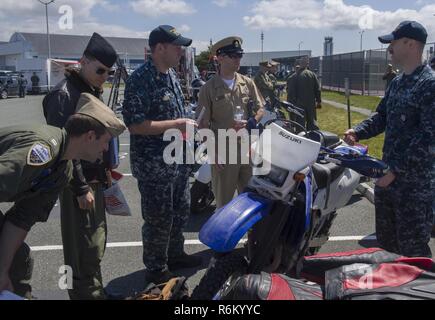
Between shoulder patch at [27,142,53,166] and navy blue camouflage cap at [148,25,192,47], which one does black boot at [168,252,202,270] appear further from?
shoulder patch at [27,142,53,166]

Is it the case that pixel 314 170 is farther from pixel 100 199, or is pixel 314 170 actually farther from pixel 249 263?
pixel 100 199

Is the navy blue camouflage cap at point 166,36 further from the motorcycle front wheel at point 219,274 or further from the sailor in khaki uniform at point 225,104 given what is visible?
the motorcycle front wheel at point 219,274

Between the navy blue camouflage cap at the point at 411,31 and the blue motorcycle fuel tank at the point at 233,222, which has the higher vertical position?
the navy blue camouflage cap at the point at 411,31

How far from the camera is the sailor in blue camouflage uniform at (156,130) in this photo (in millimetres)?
3502

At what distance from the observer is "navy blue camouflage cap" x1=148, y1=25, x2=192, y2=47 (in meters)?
3.55

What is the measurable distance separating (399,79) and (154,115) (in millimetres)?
1818

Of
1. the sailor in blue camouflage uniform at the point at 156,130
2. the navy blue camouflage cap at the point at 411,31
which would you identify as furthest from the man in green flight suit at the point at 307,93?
the navy blue camouflage cap at the point at 411,31

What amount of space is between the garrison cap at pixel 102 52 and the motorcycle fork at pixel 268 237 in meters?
1.49

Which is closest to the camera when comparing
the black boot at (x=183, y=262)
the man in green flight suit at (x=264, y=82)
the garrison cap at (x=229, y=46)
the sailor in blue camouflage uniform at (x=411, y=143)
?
the sailor in blue camouflage uniform at (x=411, y=143)

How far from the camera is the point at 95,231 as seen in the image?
3227 millimetres

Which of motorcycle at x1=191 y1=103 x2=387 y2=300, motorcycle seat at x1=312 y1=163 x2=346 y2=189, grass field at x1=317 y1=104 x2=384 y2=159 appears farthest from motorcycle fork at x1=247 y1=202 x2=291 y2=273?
grass field at x1=317 y1=104 x2=384 y2=159

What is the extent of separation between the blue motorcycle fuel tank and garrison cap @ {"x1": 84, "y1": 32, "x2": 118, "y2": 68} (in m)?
1.30
